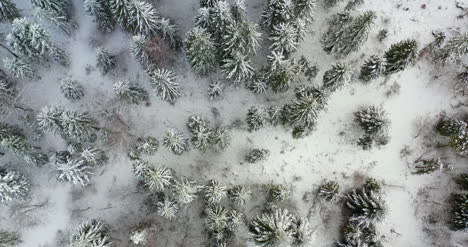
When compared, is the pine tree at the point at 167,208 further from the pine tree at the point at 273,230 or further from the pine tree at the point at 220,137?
the pine tree at the point at 273,230

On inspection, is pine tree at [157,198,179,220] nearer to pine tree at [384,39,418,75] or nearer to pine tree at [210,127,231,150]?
pine tree at [210,127,231,150]

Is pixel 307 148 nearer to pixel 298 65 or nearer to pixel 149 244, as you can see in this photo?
pixel 298 65

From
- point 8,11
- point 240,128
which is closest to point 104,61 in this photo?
point 8,11

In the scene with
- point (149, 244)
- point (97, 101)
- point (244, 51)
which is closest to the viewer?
point (244, 51)

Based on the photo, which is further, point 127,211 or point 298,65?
point 127,211

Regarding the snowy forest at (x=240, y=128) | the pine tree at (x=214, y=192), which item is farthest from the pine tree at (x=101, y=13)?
the pine tree at (x=214, y=192)

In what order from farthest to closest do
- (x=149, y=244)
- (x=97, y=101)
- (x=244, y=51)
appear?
(x=97, y=101) < (x=149, y=244) < (x=244, y=51)

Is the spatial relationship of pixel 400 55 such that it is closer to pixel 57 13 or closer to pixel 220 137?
pixel 220 137

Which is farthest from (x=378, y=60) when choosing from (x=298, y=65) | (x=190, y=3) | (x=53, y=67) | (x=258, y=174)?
(x=53, y=67)
